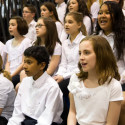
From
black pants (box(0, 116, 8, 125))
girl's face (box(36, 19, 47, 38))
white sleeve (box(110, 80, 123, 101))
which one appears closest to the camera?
white sleeve (box(110, 80, 123, 101))

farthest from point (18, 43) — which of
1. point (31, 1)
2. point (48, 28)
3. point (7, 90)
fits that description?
point (31, 1)

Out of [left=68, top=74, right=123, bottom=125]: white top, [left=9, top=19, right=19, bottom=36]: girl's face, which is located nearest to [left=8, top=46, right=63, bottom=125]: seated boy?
[left=68, top=74, right=123, bottom=125]: white top

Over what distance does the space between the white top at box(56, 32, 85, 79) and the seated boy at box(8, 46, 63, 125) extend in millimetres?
539

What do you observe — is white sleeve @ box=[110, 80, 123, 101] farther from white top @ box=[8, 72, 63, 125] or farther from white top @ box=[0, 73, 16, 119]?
white top @ box=[0, 73, 16, 119]

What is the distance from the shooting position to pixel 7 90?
7.06ft

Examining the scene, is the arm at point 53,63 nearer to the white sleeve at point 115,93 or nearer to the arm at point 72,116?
the arm at point 72,116

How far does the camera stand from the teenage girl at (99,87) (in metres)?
1.58

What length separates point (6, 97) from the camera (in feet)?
7.02

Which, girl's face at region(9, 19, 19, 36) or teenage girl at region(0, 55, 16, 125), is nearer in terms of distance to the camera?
teenage girl at region(0, 55, 16, 125)

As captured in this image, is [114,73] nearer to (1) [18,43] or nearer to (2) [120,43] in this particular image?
(2) [120,43]

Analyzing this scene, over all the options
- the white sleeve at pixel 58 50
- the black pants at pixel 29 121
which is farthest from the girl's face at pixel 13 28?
the black pants at pixel 29 121

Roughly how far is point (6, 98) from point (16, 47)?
3.03 feet

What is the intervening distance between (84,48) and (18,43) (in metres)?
1.51

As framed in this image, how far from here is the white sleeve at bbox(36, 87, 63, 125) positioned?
1850 mm
